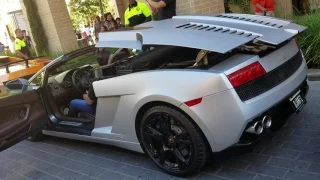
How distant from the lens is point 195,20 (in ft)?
10.9

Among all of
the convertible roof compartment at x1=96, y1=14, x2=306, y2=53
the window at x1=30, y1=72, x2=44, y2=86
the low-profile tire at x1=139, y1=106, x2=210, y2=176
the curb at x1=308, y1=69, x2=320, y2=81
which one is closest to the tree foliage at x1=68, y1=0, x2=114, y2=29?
the window at x1=30, y1=72, x2=44, y2=86

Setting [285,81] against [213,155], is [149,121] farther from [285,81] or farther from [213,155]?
[285,81]

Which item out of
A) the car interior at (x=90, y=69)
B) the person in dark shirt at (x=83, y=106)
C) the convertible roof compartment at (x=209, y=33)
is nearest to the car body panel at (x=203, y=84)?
the convertible roof compartment at (x=209, y=33)

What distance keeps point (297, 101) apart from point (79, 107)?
2.64 meters

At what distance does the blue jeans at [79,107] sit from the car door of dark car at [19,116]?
1.76 ft

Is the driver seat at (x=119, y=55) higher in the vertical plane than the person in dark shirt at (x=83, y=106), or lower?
higher

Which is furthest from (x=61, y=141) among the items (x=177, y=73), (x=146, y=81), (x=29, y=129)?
(x=177, y=73)

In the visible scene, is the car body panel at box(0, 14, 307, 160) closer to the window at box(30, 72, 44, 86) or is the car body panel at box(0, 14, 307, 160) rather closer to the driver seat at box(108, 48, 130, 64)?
the driver seat at box(108, 48, 130, 64)

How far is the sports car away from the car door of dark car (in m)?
0.01

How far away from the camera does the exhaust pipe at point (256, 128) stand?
2.56 meters

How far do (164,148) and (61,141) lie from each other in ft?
7.59

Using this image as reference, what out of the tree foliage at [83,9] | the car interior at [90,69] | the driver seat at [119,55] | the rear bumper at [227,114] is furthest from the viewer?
the tree foliage at [83,9]

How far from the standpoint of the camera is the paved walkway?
2.84 m

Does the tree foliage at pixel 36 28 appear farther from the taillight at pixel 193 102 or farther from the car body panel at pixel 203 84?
the taillight at pixel 193 102
